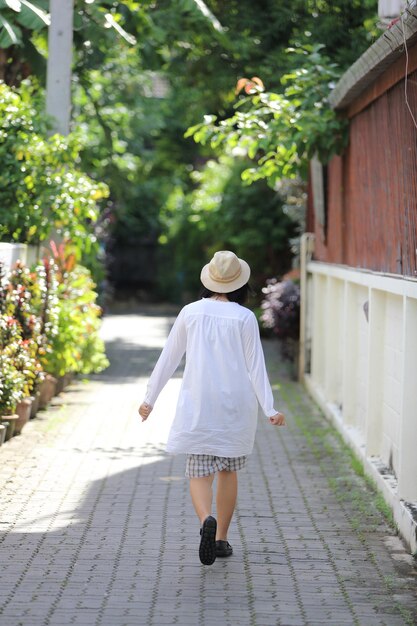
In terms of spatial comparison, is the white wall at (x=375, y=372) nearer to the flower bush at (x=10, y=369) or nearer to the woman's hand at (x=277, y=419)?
the woman's hand at (x=277, y=419)

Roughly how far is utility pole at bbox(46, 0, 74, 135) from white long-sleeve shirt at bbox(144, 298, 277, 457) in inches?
288

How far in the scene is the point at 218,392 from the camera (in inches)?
288

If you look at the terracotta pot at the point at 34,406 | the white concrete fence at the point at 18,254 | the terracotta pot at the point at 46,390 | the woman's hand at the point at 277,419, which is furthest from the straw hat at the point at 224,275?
the terracotta pot at the point at 46,390

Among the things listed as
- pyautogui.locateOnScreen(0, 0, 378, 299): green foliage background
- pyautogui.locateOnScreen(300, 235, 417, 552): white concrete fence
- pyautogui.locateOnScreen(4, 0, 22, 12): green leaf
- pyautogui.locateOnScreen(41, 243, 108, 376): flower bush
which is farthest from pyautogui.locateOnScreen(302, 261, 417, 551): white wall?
pyautogui.locateOnScreen(4, 0, 22, 12): green leaf

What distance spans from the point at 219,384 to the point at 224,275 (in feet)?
2.16

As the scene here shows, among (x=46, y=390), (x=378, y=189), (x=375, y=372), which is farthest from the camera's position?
(x=46, y=390)

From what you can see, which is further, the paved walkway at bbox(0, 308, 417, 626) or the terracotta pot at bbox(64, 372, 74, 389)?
the terracotta pot at bbox(64, 372, 74, 389)

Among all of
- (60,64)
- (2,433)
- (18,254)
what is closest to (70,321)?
(18,254)

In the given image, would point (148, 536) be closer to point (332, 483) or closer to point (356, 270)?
point (332, 483)

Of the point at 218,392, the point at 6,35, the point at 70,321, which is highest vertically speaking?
the point at 6,35

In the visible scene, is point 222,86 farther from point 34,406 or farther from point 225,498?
point 225,498

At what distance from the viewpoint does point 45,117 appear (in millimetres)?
13898

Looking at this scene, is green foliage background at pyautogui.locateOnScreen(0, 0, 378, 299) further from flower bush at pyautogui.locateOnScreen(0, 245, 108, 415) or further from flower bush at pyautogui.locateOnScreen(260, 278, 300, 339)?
flower bush at pyautogui.locateOnScreen(260, 278, 300, 339)

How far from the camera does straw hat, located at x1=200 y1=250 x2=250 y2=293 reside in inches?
293
